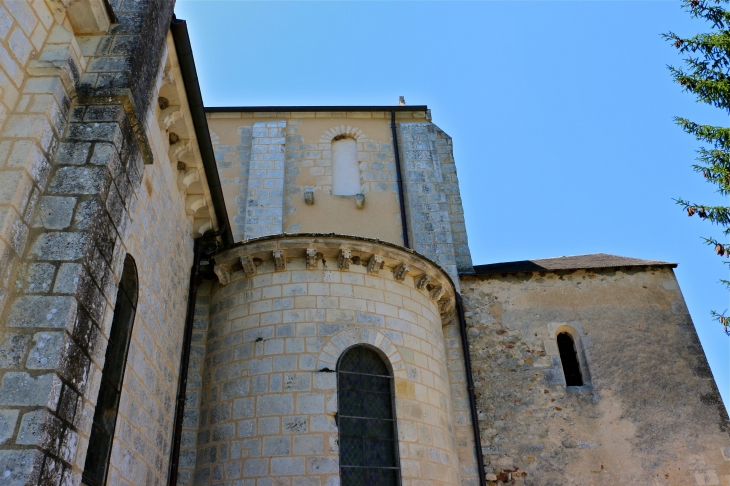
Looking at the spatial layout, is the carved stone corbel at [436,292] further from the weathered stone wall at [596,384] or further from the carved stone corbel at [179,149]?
the carved stone corbel at [179,149]

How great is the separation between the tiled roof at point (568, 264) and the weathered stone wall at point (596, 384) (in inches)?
5.4

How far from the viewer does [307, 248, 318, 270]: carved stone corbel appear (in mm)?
8203

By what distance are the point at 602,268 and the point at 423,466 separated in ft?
17.9

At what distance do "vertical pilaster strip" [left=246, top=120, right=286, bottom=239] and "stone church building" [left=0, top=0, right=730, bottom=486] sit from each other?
0.04 m

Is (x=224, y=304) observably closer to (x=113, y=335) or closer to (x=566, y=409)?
(x=113, y=335)

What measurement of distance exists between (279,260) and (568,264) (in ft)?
19.1

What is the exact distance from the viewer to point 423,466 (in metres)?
7.46

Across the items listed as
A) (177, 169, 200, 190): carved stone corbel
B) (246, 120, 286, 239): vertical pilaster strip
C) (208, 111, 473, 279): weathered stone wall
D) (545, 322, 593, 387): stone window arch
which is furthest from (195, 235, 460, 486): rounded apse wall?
(246, 120, 286, 239): vertical pilaster strip

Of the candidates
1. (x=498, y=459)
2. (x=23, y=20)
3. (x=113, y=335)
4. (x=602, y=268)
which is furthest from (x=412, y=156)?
(x=23, y=20)

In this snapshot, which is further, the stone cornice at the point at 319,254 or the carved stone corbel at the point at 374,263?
the carved stone corbel at the point at 374,263

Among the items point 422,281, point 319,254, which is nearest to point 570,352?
point 422,281

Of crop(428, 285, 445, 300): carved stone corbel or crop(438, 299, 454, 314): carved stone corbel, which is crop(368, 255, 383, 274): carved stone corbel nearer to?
crop(428, 285, 445, 300): carved stone corbel

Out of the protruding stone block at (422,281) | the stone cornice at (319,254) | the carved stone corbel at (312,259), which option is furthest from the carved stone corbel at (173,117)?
the protruding stone block at (422,281)

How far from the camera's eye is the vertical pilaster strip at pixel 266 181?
1152cm
